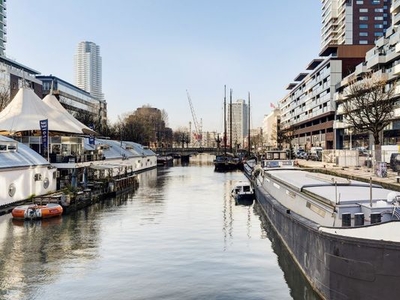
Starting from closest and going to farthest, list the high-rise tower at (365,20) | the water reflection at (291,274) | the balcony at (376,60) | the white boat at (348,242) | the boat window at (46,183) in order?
the white boat at (348,242) → the water reflection at (291,274) → the boat window at (46,183) → the balcony at (376,60) → the high-rise tower at (365,20)

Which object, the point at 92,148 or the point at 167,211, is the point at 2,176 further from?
the point at 92,148

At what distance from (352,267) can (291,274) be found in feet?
26.6

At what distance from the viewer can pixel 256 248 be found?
29.9 m

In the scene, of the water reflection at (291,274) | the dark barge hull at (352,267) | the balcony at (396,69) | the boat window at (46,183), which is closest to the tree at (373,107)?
the balcony at (396,69)

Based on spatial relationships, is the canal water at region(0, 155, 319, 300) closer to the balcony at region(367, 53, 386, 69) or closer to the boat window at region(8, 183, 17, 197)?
the boat window at region(8, 183, 17, 197)

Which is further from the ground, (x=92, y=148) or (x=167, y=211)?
(x=92, y=148)

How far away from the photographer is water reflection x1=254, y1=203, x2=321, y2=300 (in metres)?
19.8

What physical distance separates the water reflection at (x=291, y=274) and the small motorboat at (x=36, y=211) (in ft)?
65.5

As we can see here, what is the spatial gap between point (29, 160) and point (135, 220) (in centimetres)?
1646

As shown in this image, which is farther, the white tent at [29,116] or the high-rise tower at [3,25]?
the high-rise tower at [3,25]

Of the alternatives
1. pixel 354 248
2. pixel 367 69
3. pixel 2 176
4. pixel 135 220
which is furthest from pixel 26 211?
pixel 367 69

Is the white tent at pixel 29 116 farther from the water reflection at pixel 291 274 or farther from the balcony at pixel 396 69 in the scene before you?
the balcony at pixel 396 69

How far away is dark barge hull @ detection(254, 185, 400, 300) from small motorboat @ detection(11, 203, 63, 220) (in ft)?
90.0

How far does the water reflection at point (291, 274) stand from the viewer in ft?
65.1
